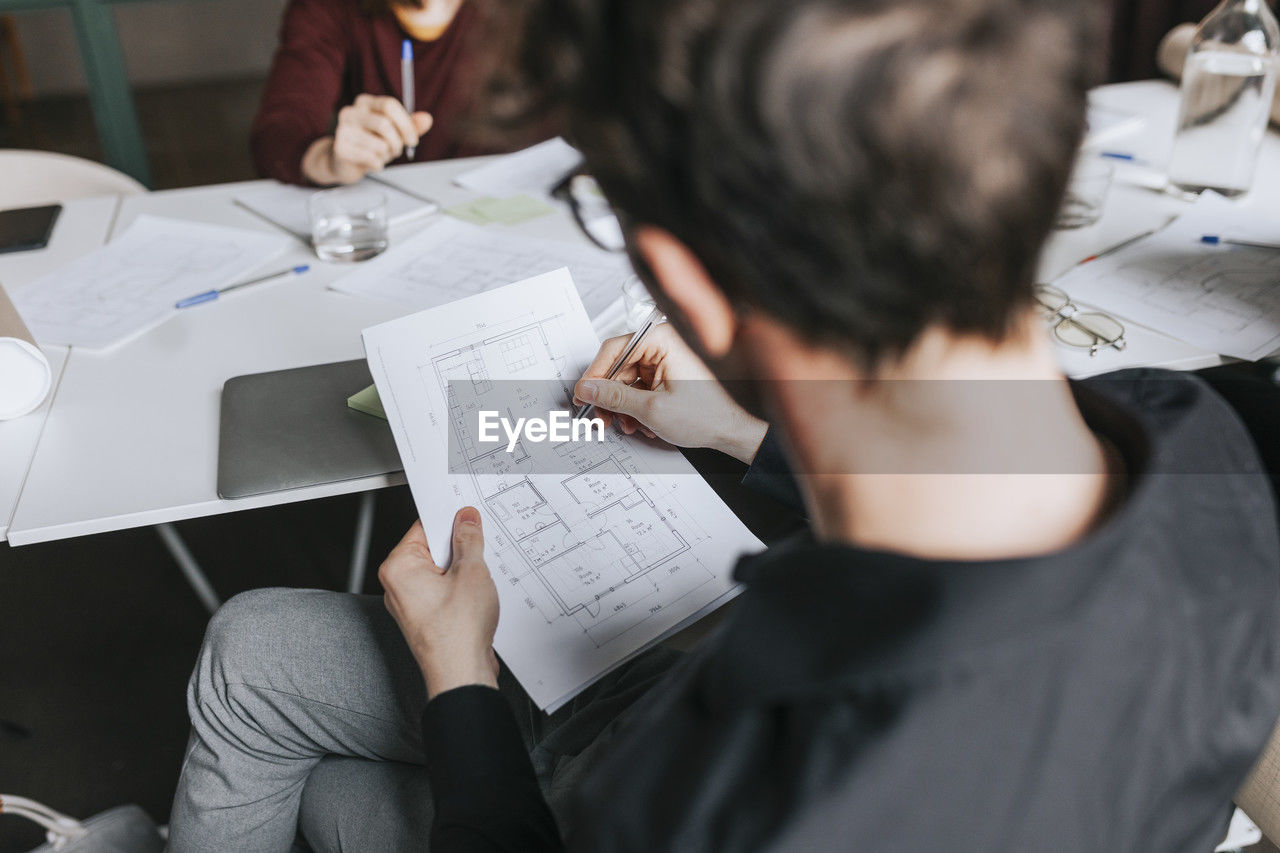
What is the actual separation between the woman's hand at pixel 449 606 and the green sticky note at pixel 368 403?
19 centimetres

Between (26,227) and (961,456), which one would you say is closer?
(961,456)

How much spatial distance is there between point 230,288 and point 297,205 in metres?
A: 0.30

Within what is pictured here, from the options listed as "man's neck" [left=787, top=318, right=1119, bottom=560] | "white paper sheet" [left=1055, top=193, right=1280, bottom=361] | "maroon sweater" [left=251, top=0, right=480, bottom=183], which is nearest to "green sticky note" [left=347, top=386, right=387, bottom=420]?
"man's neck" [left=787, top=318, right=1119, bottom=560]

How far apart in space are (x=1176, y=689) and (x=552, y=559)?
1.66 ft

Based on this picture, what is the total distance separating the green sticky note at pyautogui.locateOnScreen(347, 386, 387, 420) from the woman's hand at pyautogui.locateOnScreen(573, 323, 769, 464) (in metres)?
0.21

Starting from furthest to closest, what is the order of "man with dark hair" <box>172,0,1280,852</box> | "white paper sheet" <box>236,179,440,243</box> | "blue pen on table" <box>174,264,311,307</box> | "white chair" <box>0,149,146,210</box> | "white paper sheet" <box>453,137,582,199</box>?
1. "white chair" <box>0,149,146,210</box>
2. "white paper sheet" <box>453,137,582,199</box>
3. "white paper sheet" <box>236,179,440,243</box>
4. "blue pen on table" <box>174,264,311,307</box>
5. "man with dark hair" <box>172,0,1280,852</box>

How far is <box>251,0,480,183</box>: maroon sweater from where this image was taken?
161 cm

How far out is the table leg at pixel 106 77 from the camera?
2.33 metres

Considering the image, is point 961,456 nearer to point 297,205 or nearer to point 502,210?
point 502,210

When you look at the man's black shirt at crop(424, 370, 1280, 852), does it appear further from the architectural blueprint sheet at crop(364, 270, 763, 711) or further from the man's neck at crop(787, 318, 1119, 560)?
the architectural blueprint sheet at crop(364, 270, 763, 711)

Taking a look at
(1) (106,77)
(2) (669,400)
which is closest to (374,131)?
(2) (669,400)

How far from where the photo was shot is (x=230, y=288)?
1.26 m

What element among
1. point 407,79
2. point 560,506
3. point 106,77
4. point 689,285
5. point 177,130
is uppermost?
point 689,285

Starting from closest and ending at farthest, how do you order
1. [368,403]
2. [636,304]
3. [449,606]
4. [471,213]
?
[449,606] → [368,403] → [636,304] → [471,213]
